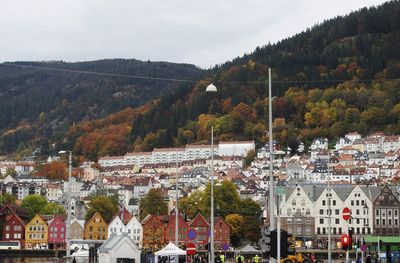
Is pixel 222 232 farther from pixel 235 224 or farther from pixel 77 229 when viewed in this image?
pixel 77 229

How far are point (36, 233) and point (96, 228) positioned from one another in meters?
7.58

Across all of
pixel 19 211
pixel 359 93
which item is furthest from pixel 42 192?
pixel 359 93

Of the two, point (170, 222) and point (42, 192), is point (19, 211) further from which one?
point (42, 192)

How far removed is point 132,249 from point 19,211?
6744 centimetres

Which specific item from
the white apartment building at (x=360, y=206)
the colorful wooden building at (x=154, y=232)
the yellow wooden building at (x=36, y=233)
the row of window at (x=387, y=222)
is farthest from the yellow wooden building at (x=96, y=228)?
the row of window at (x=387, y=222)

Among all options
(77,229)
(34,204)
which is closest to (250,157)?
(34,204)

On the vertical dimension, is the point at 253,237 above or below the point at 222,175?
below

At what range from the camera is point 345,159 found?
593 ft

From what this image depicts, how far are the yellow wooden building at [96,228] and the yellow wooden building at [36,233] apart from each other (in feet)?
16.6

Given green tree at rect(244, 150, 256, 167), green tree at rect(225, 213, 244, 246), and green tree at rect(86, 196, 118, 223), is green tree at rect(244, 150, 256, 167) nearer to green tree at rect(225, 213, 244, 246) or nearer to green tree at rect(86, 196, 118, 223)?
green tree at rect(86, 196, 118, 223)

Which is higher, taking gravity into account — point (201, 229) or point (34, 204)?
point (34, 204)

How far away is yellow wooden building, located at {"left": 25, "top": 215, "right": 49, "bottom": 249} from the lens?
104 metres

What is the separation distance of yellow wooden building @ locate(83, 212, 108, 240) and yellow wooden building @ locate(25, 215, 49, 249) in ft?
16.6

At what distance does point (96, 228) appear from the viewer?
10506cm
